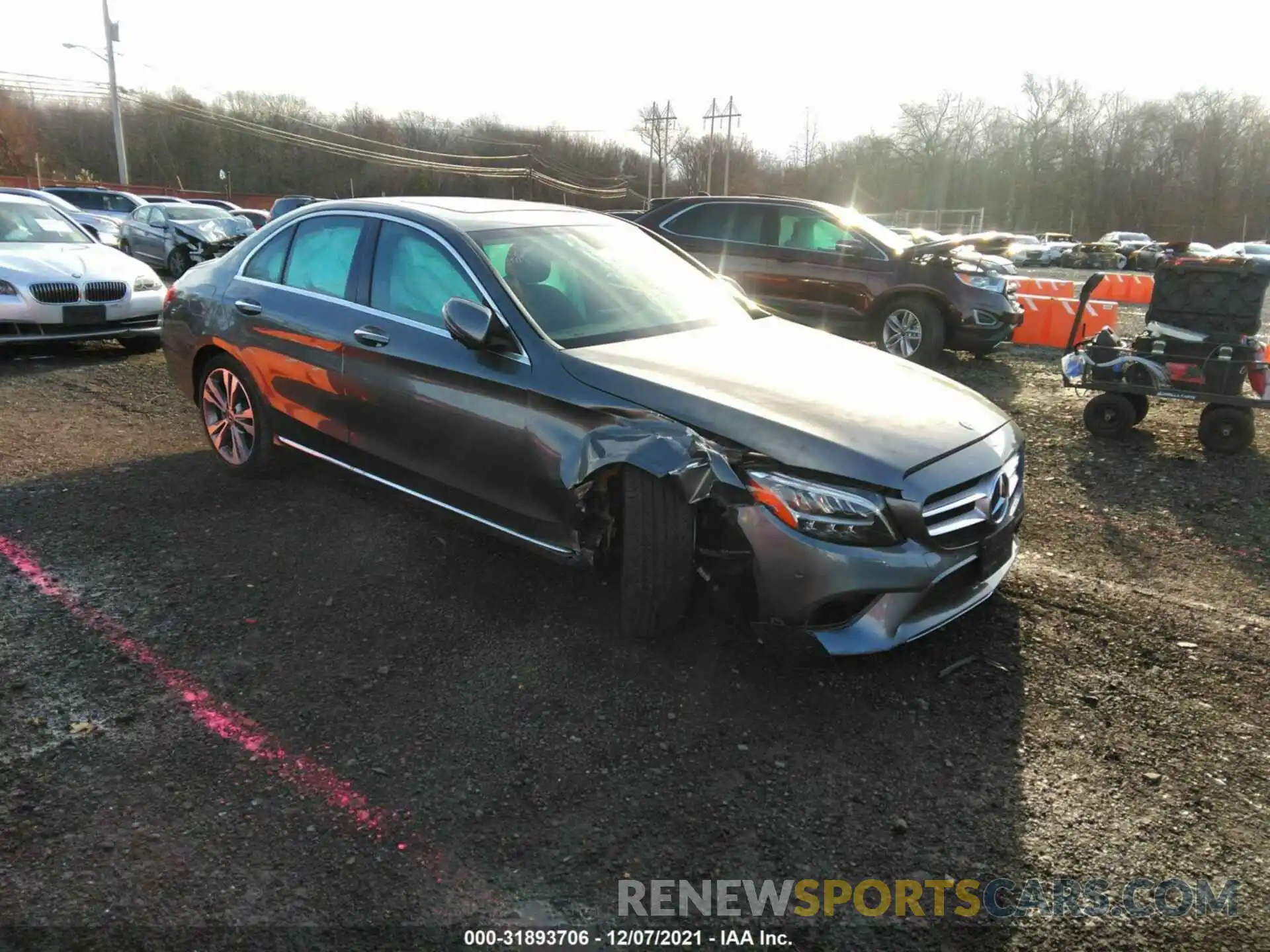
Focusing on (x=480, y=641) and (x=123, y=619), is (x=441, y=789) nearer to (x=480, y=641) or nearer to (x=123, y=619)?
(x=480, y=641)

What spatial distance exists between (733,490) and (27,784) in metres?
2.35

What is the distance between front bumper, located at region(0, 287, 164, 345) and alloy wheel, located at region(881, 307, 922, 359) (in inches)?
283

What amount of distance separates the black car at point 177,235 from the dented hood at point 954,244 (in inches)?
514

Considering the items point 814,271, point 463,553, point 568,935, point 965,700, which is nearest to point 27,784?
point 568,935

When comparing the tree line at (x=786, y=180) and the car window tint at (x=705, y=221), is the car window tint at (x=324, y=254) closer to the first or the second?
the car window tint at (x=705, y=221)

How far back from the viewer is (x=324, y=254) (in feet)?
14.9

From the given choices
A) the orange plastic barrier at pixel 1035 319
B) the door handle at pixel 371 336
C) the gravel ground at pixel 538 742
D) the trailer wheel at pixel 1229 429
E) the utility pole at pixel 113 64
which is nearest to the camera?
the gravel ground at pixel 538 742

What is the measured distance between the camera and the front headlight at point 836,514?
2.96 m

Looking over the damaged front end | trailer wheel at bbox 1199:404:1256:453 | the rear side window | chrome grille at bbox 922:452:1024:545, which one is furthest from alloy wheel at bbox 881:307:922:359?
the rear side window

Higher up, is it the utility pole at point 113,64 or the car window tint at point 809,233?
the utility pole at point 113,64

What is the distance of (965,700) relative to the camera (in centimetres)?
311

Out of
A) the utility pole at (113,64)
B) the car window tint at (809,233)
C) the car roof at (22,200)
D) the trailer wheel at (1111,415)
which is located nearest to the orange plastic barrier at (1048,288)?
the car window tint at (809,233)

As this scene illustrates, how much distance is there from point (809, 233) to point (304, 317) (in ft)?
21.3

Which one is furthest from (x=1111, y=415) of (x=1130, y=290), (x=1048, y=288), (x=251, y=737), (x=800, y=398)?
(x=1130, y=290)
